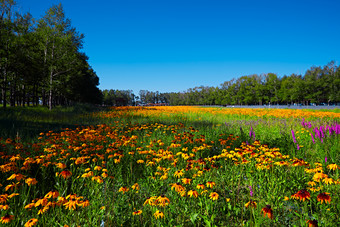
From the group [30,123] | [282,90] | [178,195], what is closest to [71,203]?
[178,195]

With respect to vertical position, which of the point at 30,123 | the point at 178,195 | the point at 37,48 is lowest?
the point at 178,195

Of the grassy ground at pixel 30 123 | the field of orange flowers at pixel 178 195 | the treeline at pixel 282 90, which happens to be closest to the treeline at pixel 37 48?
the grassy ground at pixel 30 123

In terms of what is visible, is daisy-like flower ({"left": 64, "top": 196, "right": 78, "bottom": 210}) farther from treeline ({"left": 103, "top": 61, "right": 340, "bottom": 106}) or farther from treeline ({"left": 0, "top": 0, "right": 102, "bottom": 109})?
treeline ({"left": 103, "top": 61, "right": 340, "bottom": 106})

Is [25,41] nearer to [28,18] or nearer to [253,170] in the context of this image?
[28,18]

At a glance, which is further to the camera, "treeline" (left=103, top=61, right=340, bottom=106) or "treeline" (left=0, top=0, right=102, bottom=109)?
"treeline" (left=103, top=61, right=340, bottom=106)

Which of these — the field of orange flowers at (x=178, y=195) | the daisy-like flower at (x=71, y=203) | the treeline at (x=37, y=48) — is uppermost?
the treeline at (x=37, y=48)

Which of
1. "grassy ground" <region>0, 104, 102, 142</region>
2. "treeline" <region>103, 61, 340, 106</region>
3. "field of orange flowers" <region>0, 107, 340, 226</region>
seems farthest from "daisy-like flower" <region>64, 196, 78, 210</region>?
"treeline" <region>103, 61, 340, 106</region>

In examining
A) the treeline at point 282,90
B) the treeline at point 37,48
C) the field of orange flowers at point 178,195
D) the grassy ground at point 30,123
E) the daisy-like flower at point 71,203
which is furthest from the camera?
the treeline at point 282,90

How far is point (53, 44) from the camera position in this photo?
19922 millimetres

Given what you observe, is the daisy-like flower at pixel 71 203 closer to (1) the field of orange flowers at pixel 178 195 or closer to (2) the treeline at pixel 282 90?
(1) the field of orange flowers at pixel 178 195

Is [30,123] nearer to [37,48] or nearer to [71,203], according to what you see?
[71,203]

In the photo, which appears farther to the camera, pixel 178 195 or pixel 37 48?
pixel 37 48

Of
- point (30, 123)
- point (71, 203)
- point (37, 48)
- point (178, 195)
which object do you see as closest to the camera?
point (71, 203)

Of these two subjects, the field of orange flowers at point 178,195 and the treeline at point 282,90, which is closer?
the field of orange flowers at point 178,195
